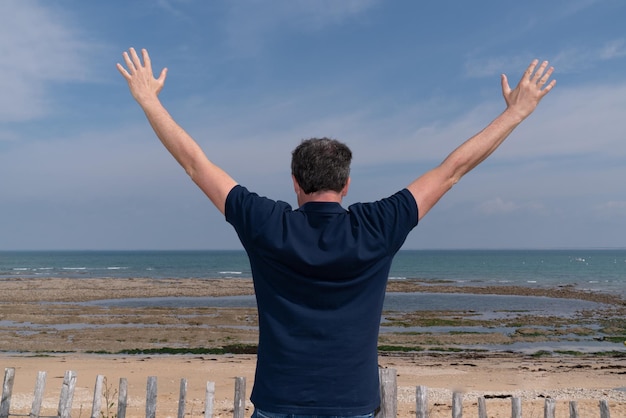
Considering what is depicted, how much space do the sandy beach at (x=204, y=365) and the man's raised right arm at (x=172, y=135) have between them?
10.3 m

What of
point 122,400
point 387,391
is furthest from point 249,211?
point 122,400

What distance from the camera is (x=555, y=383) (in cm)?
1734

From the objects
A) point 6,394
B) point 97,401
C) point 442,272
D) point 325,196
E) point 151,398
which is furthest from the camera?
point 442,272

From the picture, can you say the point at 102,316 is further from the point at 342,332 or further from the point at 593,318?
the point at 342,332

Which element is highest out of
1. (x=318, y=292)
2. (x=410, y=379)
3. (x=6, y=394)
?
(x=318, y=292)

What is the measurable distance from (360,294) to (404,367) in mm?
18898

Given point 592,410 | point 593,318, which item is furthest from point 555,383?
point 593,318

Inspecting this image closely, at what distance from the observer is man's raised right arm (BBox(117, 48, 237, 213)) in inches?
84.6

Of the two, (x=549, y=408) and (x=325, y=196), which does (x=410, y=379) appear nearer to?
(x=549, y=408)

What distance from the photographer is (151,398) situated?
5812mm

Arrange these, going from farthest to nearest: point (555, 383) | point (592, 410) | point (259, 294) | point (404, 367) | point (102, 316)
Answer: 1. point (102, 316)
2. point (404, 367)
3. point (555, 383)
4. point (592, 410)
5. point (259, 294)

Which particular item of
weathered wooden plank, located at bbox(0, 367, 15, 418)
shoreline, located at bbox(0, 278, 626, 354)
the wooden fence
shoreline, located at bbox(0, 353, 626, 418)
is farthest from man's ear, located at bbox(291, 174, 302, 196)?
shoreline, located at bbox(0, 278, 626, 354)

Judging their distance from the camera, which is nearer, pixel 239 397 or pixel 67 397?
pixel 239 397

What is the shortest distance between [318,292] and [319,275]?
0.06 meters
